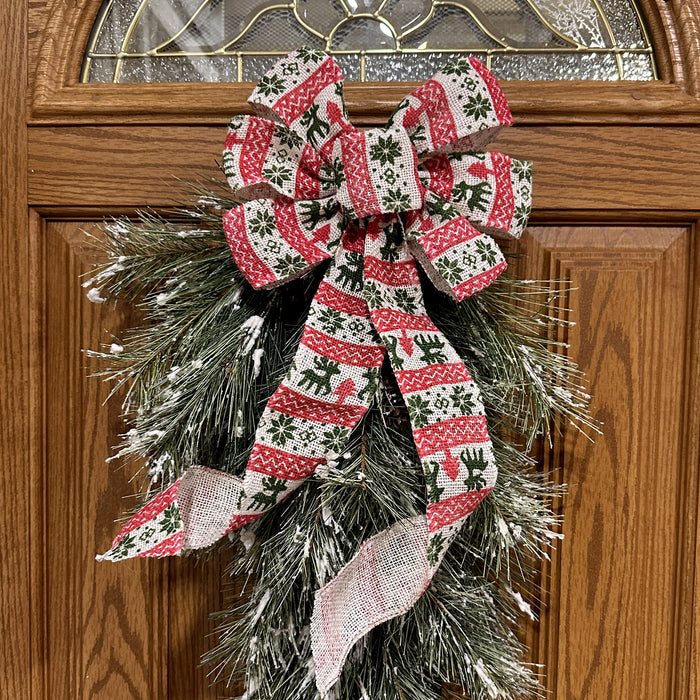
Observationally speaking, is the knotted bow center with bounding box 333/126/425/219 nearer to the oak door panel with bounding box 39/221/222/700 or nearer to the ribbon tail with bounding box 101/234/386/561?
the ribbon tail with bounding box 101/234/386/561

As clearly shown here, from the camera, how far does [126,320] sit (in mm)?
562

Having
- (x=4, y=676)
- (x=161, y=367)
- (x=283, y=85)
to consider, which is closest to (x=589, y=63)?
(x=283, y=85)

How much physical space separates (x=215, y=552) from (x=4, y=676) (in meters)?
0.26

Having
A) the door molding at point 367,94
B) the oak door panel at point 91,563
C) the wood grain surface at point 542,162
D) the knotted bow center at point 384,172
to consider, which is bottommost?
the oak door panel at point 91,563

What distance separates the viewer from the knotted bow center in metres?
0.40

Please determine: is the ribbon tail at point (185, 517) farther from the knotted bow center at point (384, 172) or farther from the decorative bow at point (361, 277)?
the knotted bow center at point (384, 172)

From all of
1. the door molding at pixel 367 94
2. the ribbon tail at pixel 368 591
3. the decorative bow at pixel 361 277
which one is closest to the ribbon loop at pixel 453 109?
the decorative bow at pixel 361 277

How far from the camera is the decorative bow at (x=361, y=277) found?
1.32ft

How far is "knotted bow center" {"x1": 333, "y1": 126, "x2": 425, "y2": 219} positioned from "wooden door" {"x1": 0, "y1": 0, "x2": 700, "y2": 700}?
0.15m

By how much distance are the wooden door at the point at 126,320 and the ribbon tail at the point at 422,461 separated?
18cm

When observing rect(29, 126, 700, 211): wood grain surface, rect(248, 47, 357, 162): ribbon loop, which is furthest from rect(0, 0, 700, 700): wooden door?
rect(248, 47, 357, 162): ribbon loop

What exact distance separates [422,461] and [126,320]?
0.34 meters

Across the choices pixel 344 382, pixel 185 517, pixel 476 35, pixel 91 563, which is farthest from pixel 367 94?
pixel 91 563

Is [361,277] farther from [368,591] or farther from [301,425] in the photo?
[368,591]
